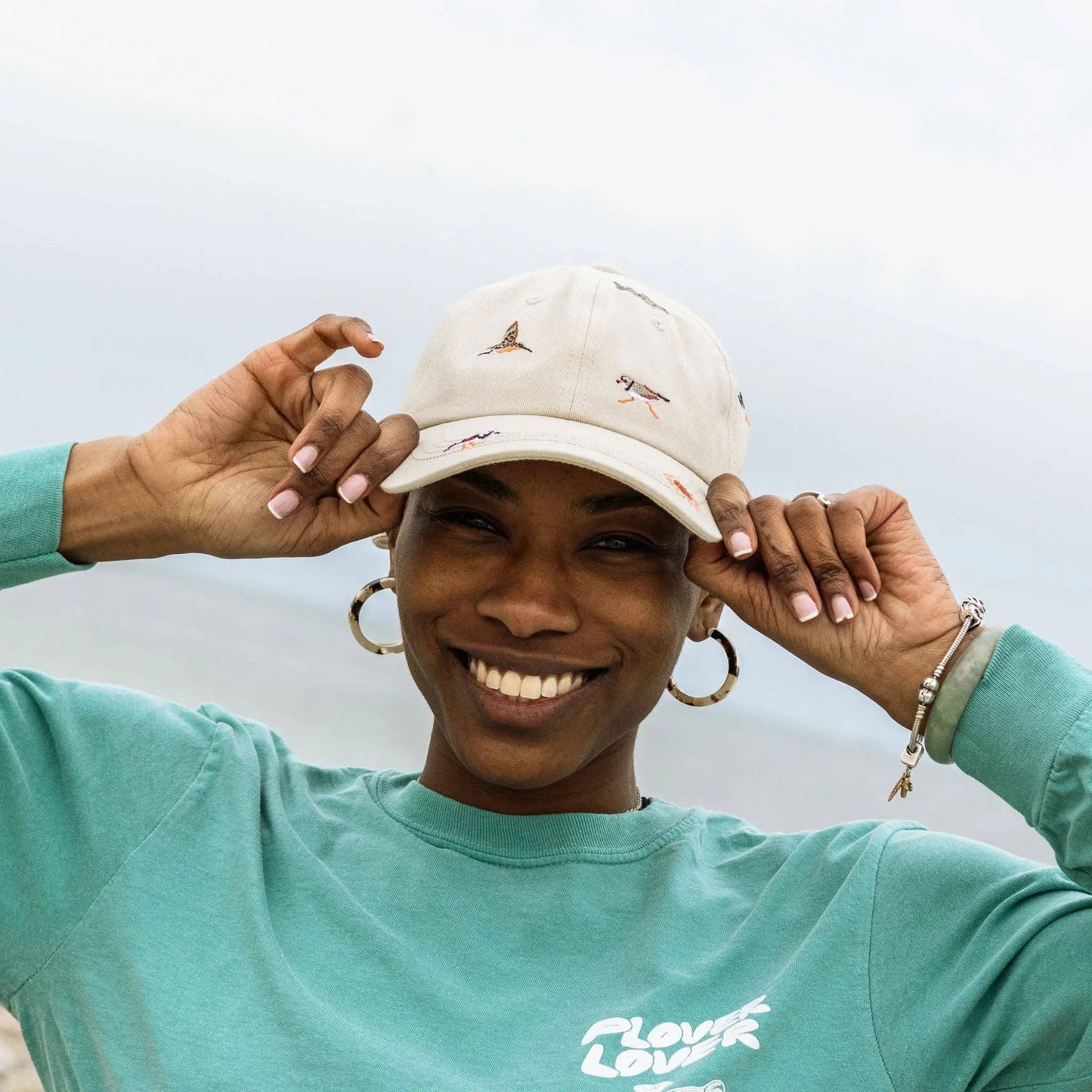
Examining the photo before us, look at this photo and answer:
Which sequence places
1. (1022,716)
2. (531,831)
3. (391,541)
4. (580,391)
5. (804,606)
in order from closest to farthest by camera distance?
1. (1022,716)
2. (804,606)
3. (580,391)
4. (531,831)
5. (391,541)

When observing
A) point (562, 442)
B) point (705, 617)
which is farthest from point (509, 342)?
point (705, 617)

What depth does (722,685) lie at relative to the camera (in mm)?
2064

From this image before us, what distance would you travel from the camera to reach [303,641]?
870 cm

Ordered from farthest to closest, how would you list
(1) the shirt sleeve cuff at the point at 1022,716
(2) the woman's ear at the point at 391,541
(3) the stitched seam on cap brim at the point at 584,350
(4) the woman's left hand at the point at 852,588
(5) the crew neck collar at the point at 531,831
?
(2) the woman's ear at the point at 391,541
(5) the crew neck collar at the point at 531,831
(3) the stitched seam on cap brim at the point at 584,350
(4) the woman's left hand at the point at 852,588
(1) the shirt sleeve cuff at the point at 1022,716

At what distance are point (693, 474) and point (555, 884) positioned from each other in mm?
574

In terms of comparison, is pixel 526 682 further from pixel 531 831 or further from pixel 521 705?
pixel 531 831

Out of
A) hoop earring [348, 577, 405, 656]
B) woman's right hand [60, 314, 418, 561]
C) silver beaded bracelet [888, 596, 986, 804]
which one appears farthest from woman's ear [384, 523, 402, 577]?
silver beaded bracelet [888, 596, 986, 804]

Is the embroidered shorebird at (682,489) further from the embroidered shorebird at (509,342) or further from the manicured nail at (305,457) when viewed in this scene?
the manicured nail at (305,457)

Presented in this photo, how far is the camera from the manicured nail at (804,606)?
1.76 m

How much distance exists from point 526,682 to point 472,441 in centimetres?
34

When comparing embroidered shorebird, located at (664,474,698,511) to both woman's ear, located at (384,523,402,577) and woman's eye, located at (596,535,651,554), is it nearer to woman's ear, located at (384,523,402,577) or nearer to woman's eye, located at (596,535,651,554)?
woman's eye, located at (596,535,651,554)

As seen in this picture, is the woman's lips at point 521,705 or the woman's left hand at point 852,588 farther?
the woman's lips at point 521,705

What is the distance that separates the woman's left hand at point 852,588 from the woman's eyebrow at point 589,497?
10 cm

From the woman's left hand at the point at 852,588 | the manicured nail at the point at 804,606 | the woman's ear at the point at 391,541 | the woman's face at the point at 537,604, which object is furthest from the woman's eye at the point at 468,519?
the manicured nail at the point at 804,606
